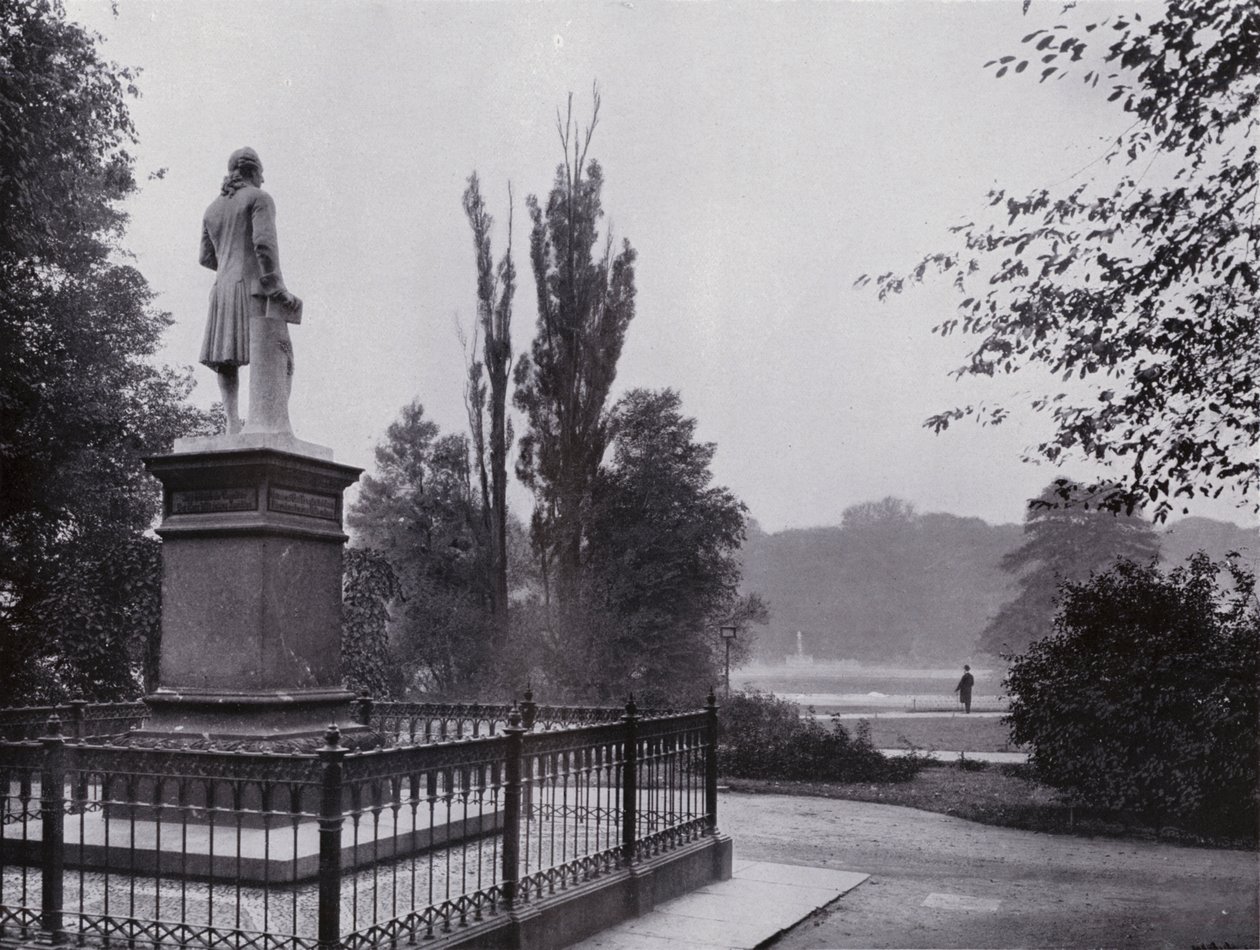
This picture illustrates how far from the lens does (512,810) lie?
21.0 ft

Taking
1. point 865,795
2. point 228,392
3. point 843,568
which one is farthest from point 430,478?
point 843,568

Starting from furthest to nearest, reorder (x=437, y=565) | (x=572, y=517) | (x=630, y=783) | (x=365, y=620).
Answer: (x=437, y=565) → (x=572, y=517) → (x=365, y=620) → (x=630, y=783)

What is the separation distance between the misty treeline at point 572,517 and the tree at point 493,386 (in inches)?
1.6

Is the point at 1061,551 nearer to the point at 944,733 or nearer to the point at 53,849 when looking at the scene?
the point at 944,733

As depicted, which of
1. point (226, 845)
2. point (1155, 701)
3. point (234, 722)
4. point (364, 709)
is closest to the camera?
point (226, 845)

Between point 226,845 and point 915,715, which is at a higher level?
point 226,845

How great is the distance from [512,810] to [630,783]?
1.49 meters

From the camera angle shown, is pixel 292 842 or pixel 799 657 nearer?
pixel 292 842

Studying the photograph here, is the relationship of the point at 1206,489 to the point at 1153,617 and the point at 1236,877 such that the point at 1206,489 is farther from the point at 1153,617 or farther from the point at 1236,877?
the point at 1153,617

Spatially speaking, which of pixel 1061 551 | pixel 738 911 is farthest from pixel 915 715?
pixel 738 911

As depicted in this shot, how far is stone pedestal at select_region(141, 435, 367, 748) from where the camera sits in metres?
7.46

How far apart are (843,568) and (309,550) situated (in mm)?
79730

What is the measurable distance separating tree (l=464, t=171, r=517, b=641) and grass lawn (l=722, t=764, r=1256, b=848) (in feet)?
38.3

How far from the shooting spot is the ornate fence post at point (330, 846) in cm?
489
